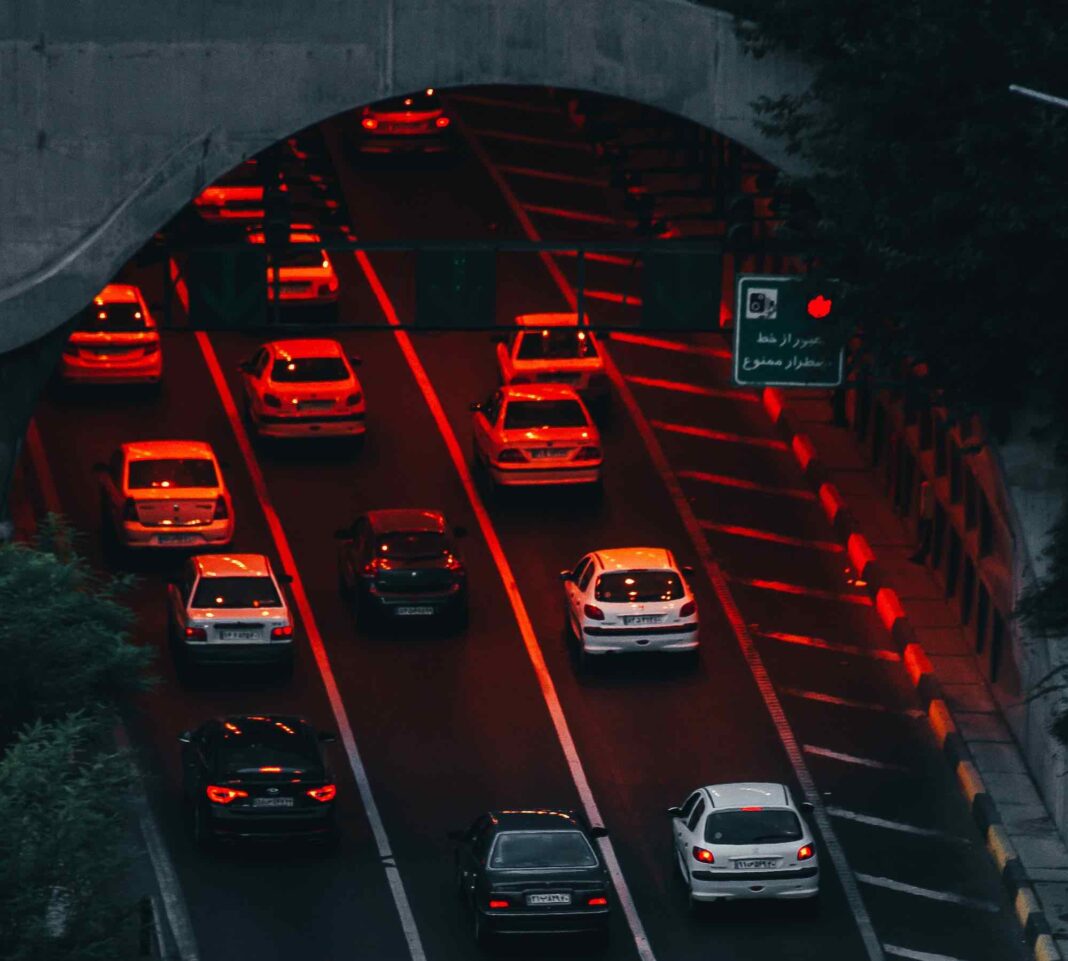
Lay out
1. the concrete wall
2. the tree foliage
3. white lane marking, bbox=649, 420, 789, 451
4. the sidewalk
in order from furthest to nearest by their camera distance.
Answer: white lane marking, bbox=649, 420, 789, 451
the concrete wall
the sidewalk
the tree foliage

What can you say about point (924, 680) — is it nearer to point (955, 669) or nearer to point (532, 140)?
point (955, 669)

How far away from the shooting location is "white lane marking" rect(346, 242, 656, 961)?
31828 millimetres

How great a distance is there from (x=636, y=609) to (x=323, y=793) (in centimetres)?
650

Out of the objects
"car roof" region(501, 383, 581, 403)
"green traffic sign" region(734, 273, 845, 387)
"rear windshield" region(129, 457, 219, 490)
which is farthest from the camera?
"car roof" region(501, 383, 581, 403)

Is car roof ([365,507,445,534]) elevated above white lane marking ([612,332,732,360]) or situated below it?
above

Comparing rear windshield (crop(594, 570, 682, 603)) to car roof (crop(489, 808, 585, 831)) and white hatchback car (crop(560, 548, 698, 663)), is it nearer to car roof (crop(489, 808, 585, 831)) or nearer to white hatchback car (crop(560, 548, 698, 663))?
white hatchback car (crop(560, 548, 698, 663))

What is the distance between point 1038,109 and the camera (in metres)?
30.7

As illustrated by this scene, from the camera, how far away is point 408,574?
38438mm

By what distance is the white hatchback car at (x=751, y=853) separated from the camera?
30.7 m

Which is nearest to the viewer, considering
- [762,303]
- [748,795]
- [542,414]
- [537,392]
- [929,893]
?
[748,795]

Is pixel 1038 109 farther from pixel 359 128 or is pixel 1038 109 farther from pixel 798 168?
pixel 359 128

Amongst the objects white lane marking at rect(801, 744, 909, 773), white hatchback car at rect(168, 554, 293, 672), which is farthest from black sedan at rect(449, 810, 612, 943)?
white hatchback car at rect(168, 554, 293, 672)

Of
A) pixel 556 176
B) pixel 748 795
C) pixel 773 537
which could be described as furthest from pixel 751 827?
pixel 556 176

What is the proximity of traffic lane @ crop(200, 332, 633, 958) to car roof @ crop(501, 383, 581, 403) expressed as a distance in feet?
5.88
